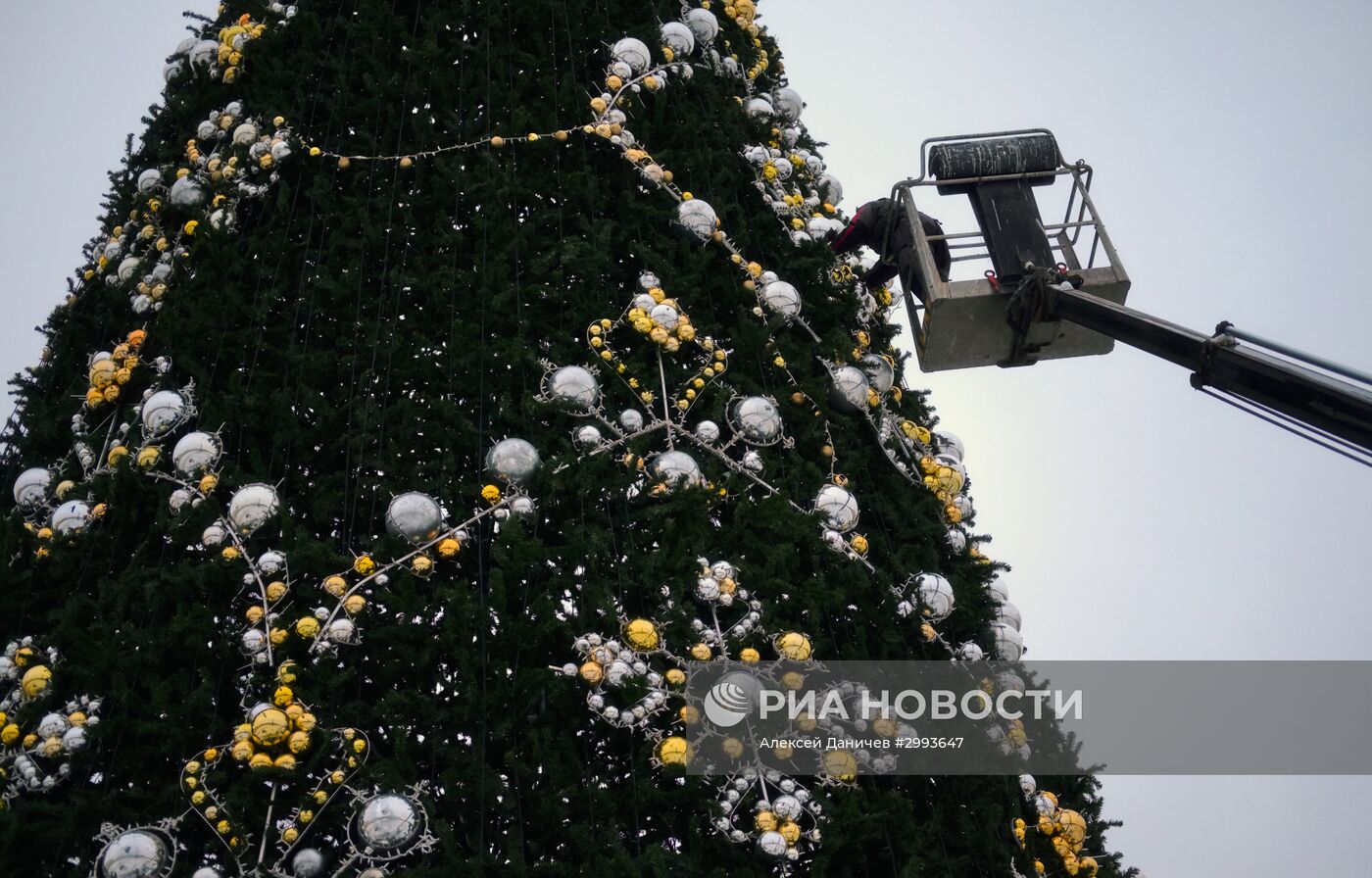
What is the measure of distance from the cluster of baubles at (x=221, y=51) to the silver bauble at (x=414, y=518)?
199cm

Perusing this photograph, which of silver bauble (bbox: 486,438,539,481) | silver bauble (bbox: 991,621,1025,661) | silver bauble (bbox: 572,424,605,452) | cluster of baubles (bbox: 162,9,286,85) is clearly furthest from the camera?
cluster of baubles (bbox: 162,9,286,85)

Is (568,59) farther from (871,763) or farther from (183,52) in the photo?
(871,763)

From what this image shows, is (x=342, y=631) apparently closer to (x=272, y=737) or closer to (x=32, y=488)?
(x=272, y=737)

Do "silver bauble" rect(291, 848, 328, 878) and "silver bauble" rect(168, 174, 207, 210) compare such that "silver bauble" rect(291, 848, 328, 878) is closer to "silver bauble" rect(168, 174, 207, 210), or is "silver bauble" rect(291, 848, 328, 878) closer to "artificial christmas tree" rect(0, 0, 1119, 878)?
"artificial christmas tree" rect(0, 0, 1119, 878)

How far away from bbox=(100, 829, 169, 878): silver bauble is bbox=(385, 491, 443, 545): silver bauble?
83cm

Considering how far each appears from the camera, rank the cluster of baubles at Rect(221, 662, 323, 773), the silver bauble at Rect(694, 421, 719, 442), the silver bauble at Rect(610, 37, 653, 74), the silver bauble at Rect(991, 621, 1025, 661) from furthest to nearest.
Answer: the silver bauble at Rect(610, 37, 653, 74)
the silver bauble at Rect(991, 621, 1025, 661)
the silver bauble at Rect(694, 421, 719, 442)
the cluster of baubles at Rect(221, 662, 323, 773)

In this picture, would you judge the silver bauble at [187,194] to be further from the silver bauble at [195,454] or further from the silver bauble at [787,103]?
the silver bauble at [787,103]

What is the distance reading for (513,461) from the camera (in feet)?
10.6

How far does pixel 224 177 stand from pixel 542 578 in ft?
5.72

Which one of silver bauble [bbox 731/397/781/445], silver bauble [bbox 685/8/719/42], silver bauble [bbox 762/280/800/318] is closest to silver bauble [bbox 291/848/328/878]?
silver bauble [bbox 731/397/781/445]

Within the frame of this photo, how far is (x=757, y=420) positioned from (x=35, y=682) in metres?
1.81

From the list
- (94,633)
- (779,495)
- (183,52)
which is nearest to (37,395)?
(94,633)

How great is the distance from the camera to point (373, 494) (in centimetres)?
325

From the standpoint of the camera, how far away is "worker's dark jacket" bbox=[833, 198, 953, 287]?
444 cm
